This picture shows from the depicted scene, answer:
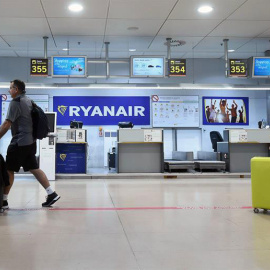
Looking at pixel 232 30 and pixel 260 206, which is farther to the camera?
pixel 232 30

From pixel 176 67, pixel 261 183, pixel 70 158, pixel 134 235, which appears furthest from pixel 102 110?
pixel 134 235

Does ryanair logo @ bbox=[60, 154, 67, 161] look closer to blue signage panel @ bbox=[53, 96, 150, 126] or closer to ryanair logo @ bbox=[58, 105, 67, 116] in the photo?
blue signage panel @ bbox=[53, 96, 150, 126]

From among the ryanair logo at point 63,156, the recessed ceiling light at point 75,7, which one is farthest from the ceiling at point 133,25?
the ryanair logo at point 63,156

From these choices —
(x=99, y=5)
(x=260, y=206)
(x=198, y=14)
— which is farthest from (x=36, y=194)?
(x=198, y=14)

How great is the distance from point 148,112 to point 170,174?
3.74 meters

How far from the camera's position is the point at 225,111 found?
12.6 m

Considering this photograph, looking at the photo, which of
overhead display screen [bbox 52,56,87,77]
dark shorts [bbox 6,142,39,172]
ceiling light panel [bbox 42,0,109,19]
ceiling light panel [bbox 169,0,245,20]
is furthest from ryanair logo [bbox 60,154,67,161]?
dark shorts [bbox 6,142,39,172]

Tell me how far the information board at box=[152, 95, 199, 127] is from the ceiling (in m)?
1.80

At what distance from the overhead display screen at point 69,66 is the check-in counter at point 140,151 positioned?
1.94 m

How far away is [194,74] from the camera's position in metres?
12.6

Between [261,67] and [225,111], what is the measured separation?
10.4 ft

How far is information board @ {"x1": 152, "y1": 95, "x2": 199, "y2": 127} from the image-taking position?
1235 cm

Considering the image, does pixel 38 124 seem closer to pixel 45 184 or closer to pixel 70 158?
pixel 45 184

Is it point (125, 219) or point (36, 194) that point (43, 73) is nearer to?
point (36, 194)
